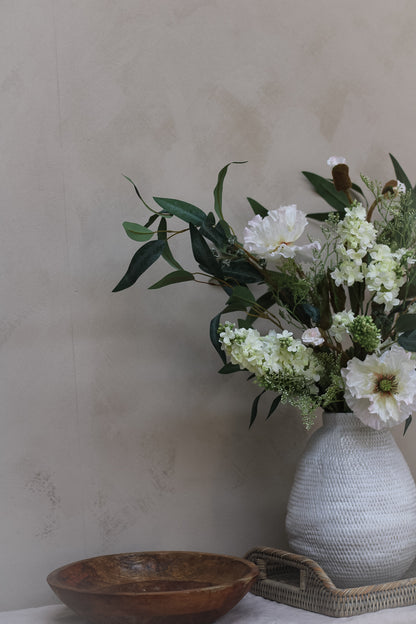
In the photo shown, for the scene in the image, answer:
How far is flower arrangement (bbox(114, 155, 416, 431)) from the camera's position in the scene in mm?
1077

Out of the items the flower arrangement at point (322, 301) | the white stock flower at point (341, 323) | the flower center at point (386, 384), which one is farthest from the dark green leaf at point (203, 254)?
the flower center at point (386, 384)

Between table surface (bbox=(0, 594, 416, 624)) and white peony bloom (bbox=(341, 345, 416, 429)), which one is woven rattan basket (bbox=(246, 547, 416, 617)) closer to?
table surface (bbox=(0, 594, 416, 624))

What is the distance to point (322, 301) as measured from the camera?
3.91 ft

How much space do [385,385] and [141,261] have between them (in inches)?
17.2

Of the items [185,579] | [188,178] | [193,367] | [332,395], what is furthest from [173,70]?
[185,579]

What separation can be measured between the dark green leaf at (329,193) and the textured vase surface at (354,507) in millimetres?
455

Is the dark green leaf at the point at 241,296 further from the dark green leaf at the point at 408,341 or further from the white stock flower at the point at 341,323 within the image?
the dark green leaf at the point at 408,341

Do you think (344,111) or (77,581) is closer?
(77,581)

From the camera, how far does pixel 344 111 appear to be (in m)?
1.50

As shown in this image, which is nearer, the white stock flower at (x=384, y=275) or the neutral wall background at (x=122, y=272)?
the white stock flower at (x=384, y=275)

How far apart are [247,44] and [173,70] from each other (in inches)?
7.0

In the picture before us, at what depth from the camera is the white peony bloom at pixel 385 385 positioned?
3.49ft

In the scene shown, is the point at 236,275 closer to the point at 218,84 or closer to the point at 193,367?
the point at 193,367

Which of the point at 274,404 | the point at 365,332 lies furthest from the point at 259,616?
the point at 365,332
